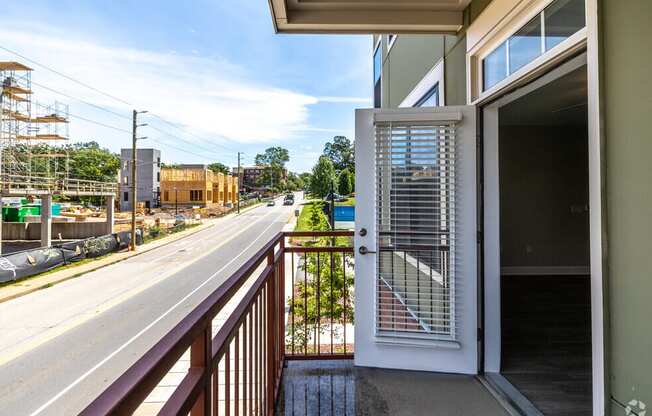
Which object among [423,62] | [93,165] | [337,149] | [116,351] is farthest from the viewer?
[93,165]

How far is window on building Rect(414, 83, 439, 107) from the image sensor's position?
3.12m

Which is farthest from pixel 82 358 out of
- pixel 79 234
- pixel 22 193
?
pixel 79 234

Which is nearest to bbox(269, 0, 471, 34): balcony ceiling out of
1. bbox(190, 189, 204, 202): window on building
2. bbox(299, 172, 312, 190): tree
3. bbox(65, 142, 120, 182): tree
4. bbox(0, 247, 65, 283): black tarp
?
bbox(0, 247, 65, 283): black tarp

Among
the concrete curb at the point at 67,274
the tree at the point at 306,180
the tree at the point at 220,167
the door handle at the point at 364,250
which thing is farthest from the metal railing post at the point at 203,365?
the tree at the point at 220,167

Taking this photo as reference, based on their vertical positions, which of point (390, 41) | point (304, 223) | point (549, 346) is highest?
point (390, 41)

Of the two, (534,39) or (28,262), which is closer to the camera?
(534,39)

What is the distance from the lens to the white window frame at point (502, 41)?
1434 millimetres

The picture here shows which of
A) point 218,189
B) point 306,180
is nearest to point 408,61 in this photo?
point 306,180

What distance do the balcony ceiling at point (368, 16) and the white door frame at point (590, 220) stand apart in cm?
73

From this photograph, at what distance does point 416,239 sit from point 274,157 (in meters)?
60.6

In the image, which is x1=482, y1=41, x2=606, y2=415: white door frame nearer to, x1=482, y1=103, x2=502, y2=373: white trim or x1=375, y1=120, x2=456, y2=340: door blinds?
x1=482, y1=103, x2=502, y2=373: white trim

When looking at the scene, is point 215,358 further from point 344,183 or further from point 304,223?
point 304,223

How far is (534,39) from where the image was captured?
65.3 inches

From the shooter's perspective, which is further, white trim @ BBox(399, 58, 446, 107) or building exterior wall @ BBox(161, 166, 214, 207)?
building exterior wall @ BBox(161, 166, 214, 207)
